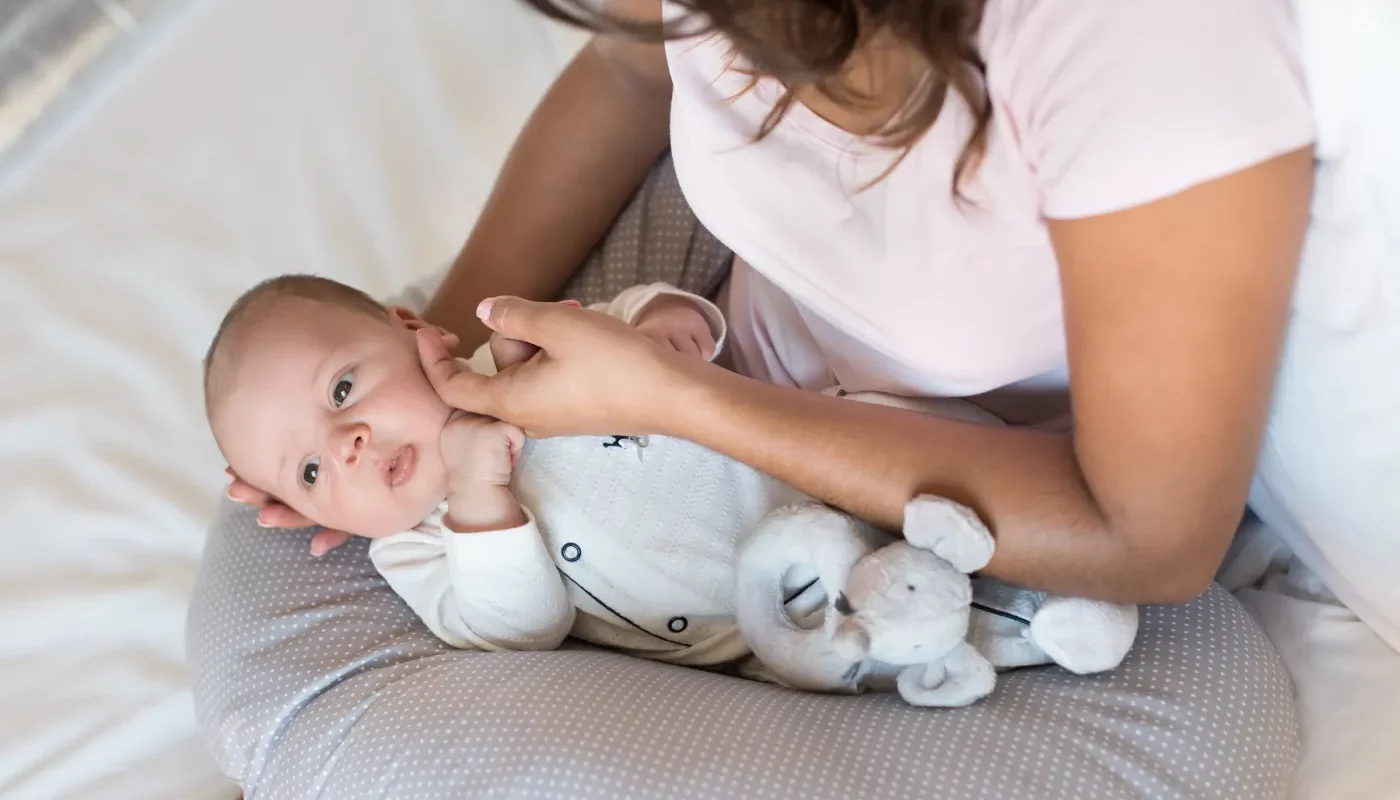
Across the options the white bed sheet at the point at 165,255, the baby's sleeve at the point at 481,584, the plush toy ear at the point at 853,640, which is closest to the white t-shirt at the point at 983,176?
the plush toy ear at the point at 853,640

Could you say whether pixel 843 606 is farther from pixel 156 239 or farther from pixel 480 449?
pixel 156 239

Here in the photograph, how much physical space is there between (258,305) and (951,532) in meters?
0.65

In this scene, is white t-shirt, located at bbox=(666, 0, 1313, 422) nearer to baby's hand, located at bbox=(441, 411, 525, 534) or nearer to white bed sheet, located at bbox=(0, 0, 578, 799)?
baby's hand, located at bbox=(441, 411, 525, 534)

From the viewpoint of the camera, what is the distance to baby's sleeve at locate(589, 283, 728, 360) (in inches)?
41.8

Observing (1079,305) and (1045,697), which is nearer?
(1079,305)

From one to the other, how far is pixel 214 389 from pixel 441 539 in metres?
0.25

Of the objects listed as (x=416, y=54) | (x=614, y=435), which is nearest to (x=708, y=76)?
(x=614, y=435)

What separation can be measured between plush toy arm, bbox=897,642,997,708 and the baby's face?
18.0 inches

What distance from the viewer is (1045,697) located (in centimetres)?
83

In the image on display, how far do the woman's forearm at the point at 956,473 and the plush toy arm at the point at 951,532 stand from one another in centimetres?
2

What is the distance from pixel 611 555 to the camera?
100cm

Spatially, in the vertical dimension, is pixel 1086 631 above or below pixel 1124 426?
below

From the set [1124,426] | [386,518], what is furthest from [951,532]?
[386,518]

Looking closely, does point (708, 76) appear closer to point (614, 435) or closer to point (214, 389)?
point (614, 435)
